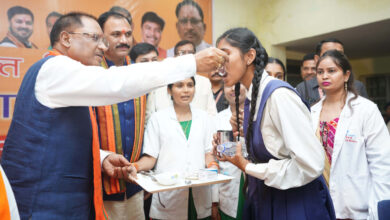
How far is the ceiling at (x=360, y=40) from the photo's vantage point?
5.16 metres

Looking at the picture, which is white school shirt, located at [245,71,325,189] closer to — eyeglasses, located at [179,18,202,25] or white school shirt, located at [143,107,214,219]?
white school shirt, located at [143,107,214,219]

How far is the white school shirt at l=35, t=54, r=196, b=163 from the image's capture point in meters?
1.19

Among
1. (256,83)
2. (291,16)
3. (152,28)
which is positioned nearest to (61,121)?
(256,83)

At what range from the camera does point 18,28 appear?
3.27m

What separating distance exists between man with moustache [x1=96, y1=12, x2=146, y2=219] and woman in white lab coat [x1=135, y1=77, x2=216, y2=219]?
0.14 meters

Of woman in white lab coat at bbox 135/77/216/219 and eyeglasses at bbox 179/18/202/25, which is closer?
woman in white lab coat at bbox 135/77/216/219

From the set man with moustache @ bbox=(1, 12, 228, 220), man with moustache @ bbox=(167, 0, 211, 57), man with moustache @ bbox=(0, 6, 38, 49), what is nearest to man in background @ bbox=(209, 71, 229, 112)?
man with moustache @ bbox=(167, 0, 211, 57)

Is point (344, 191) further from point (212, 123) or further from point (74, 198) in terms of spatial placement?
point (74, 198)

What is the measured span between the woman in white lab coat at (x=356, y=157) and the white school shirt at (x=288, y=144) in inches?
39.4

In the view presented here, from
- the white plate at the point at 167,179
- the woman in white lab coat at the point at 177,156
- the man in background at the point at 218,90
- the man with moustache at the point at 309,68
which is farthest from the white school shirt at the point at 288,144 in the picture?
the man with moustache at the point at 309,68

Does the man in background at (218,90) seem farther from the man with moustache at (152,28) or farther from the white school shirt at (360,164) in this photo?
the white school shirt at (360,164)

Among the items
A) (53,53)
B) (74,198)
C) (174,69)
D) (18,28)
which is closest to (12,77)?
(18,28)

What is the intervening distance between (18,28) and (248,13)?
420 centimetres

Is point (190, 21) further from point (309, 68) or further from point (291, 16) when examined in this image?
point (291, 16)
